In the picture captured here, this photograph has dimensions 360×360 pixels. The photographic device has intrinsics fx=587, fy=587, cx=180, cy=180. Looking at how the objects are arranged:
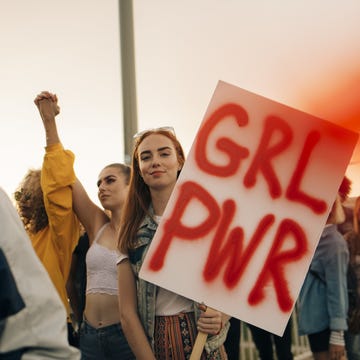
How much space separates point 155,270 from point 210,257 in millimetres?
176

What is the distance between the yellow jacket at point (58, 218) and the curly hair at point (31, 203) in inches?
3.5

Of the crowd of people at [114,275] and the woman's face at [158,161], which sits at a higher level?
the woman's face at [158,161]

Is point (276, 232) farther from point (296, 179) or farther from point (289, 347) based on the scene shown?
point (289, 347)

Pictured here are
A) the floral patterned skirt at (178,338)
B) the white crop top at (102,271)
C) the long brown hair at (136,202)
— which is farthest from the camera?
the white crop top at (102,271)

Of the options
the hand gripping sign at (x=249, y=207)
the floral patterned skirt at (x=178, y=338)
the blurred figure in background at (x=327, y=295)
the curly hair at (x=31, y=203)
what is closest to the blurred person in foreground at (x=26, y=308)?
the hand gripping sign at (x=249, y=207)

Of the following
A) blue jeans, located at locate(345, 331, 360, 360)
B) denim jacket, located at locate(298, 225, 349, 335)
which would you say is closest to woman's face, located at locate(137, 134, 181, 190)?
denim jacket, located at locate(298, 225, 349, 335)

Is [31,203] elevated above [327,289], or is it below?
below

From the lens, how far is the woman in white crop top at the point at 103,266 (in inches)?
97.7

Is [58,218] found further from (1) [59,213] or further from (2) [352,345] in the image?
(2) [352,345]

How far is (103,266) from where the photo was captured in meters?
2.61

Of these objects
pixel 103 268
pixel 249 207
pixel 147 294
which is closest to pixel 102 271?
pixel 103 268

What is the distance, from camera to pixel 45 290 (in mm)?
840

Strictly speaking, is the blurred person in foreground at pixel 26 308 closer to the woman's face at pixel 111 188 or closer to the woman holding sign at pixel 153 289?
the woman holding sign at pixel 153 289

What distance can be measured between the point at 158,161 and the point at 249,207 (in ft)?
1.30
